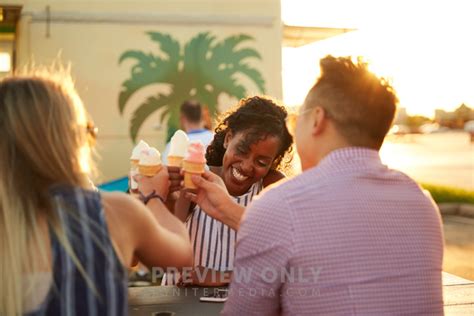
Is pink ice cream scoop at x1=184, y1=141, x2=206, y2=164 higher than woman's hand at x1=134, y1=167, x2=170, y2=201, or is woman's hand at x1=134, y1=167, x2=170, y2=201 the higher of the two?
pink ice cream scoop at x1=184, y1=141, x2=206, y2=164

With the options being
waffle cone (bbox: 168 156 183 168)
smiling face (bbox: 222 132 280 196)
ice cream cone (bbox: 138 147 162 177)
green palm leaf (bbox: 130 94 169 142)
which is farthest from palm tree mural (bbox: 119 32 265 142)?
ice cream cone (bbox: 138 147 162 177)

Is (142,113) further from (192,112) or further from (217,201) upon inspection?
(217,201)

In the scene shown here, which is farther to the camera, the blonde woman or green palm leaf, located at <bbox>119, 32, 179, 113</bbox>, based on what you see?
green palm leaf, located at <bbox>119, 32, 179, 113</bbox>

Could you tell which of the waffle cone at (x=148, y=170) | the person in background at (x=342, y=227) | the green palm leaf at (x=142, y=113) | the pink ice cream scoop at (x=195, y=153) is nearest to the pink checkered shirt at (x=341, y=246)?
the person in background at (x=342, y=227)

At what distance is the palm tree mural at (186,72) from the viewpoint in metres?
8.81

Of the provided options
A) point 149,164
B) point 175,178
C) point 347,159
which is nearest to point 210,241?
point 175,178

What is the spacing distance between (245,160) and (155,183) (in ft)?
2.55

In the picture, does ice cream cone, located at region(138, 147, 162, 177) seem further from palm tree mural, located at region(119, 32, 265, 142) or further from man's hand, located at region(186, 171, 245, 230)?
palm tree mural, located at region(119, 32, 265, 142)

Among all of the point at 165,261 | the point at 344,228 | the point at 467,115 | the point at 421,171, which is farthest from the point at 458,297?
the point at 467,115

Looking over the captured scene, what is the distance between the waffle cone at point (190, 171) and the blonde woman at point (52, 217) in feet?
2.46

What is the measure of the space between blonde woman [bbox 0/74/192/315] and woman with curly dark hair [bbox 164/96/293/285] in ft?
3.79

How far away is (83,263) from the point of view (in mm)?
1481

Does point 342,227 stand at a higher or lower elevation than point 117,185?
higher

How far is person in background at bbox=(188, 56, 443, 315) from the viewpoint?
1.67 meters
